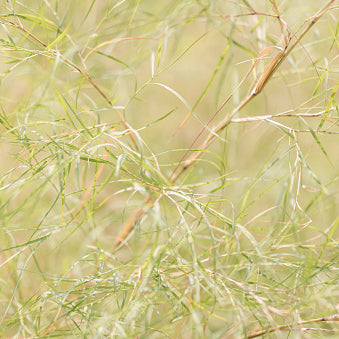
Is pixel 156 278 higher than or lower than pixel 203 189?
higher

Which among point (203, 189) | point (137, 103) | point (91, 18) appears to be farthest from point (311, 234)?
point (91, 18)

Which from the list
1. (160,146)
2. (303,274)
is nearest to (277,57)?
(303,274)

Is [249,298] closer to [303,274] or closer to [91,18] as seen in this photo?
[303,274]

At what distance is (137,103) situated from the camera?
0.81m

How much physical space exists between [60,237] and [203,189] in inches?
8.0

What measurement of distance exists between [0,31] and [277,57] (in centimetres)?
40

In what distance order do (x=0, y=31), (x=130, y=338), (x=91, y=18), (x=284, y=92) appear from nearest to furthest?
1. (x=130, y=338)
2. (x=0, y=31)
3. (x=91, y=18)
4. (x=284, y=92)

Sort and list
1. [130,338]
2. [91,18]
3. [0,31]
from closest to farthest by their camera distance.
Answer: [130,338]
[0,31]
[91,18]

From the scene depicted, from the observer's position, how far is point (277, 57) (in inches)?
12.3

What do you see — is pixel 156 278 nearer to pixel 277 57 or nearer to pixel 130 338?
pixel 130 338

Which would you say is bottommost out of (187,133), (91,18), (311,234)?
(311,234)

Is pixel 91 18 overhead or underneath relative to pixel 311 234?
overhead

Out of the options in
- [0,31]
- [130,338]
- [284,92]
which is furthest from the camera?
[284,92]

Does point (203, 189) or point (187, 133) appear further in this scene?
point (187, 133)
